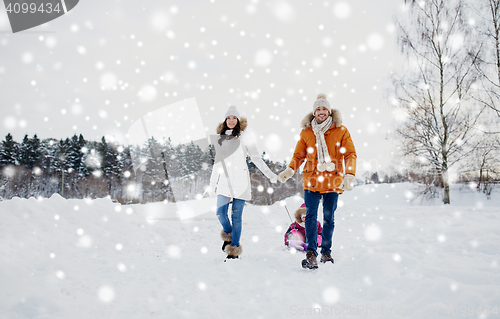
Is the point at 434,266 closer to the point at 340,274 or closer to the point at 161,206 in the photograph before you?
the point at 340,274

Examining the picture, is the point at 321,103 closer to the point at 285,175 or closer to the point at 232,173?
the point at 285,175

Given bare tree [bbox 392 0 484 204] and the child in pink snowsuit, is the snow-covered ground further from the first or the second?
bare tree [bbox 392 0 484 204]

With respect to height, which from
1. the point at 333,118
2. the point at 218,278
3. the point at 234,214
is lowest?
the point at 218,278

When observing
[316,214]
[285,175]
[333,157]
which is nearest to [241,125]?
[285,175]

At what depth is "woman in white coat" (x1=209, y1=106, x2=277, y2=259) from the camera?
150 inches

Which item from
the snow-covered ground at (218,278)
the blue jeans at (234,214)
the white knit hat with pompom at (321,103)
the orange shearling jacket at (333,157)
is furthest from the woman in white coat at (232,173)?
the white knit hat with pompom at (321,103)

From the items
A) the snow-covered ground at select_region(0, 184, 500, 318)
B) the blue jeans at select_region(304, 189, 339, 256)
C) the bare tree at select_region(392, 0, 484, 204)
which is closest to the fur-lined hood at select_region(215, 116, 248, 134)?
the blue jeans at select_region(304, 189, 339, 256)

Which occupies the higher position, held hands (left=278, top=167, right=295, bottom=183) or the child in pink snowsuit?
held hands (left=278, top=167, right=295, bottom=183)

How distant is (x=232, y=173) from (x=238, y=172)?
0.10m

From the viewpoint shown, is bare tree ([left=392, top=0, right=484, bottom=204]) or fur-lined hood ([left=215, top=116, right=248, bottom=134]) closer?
fur-lined hood ([left=215, top=116, right=248, bottom=134])

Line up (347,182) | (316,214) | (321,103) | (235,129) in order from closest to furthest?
1. (347,182)
2. (316,214)
3. (321,103)
4. (235,129)

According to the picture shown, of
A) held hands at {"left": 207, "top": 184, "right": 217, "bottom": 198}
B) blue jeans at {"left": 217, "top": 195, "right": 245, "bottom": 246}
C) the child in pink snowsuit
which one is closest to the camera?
blue jeans at {"left": 217, "top": 195, "right": 245, "bottom": 246}

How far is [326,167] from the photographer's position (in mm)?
3258

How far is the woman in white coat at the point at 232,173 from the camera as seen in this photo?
150 inches
